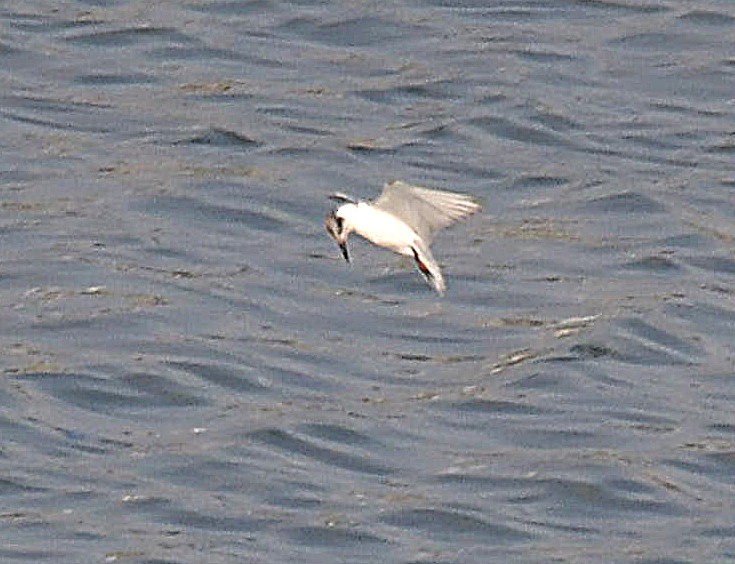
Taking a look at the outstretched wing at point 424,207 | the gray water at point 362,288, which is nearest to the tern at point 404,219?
the outstretched wing at point 424,207

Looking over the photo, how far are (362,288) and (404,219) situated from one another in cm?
458

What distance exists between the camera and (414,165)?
49.2 feet

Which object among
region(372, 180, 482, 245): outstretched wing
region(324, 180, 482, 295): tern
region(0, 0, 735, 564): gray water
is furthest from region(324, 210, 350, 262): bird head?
region(0, 0, 735, 564): gray water

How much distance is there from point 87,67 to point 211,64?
61cm

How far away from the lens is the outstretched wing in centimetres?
931

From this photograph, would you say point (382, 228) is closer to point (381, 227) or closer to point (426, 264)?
point (381, 227)

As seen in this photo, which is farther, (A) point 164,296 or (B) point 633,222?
(B) point 633,222

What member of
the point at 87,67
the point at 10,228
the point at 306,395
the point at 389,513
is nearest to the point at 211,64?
the point at 87,67

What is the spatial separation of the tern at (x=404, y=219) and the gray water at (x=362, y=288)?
7.87 feet

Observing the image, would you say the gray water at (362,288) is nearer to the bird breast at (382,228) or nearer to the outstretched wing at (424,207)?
the outstretched wing at (424,207)

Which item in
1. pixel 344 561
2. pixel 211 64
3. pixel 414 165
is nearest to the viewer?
pixel 344 561

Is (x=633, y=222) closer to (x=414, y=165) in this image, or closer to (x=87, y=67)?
(x=414, y=165)

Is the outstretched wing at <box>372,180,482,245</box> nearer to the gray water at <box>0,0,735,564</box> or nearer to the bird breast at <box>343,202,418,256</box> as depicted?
the bird breast at <box>343,202,418,256</box>

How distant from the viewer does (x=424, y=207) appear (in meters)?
9.38
